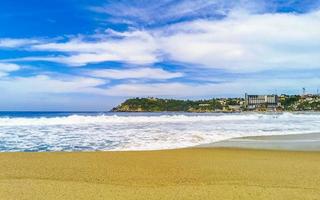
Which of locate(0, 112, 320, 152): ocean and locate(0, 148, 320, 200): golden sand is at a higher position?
locate(0, 148, 320, 200): golden sand

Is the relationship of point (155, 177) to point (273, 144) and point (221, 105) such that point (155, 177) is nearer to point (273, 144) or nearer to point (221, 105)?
point (273, 144)

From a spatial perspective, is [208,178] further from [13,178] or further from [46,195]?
[13,178]

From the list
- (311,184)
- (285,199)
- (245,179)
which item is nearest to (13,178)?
(245,179)

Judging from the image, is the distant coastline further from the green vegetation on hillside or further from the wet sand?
the wet sand

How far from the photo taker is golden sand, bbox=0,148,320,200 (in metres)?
4.94

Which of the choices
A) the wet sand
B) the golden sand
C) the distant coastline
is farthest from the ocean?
the distant coastline

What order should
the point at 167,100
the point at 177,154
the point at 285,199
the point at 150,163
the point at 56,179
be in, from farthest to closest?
the point at 167,100 → the point at 177,154 → the point at 150,163 → the point at 56,179 → the point at 285,199

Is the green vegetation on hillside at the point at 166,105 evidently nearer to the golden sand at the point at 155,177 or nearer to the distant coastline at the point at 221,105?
the distant coastline at the point at 221,105

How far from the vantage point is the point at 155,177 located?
6195 millimetres

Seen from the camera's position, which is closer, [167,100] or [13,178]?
[13,178]

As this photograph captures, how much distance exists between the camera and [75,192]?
4988 mm

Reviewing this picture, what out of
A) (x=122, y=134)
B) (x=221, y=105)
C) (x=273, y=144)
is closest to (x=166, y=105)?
(x=221, y=105)

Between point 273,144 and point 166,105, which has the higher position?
point 166,105

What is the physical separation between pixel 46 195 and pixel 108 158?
3810 mm
